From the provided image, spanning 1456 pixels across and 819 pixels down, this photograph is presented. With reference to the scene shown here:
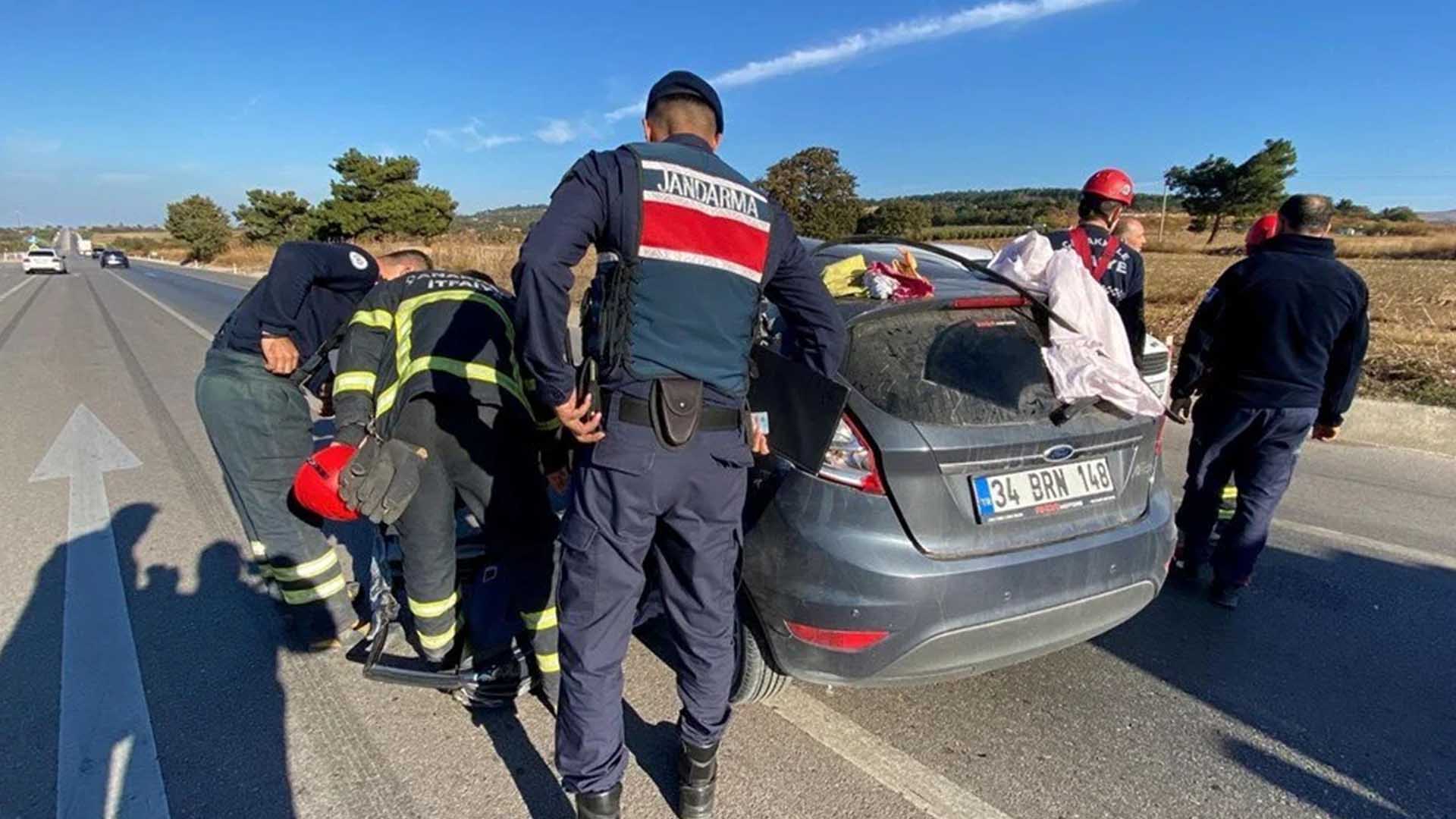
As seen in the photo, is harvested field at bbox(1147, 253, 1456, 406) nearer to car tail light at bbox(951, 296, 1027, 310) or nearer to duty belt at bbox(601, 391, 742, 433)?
car tail light at bbox(951, 296, 1027, 310)

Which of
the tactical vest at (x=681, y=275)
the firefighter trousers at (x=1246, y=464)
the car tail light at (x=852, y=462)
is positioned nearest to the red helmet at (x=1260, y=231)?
the firefighter trousers at (x=1246, y=464)

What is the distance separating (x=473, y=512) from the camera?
274 cm

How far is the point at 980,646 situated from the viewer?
227 cm

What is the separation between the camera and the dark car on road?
2.20m

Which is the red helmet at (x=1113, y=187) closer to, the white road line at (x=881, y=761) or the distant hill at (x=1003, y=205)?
the white road line at (x=881, y=761)

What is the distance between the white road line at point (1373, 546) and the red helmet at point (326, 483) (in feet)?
15.7

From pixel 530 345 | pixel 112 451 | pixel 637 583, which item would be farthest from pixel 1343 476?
pixel 112 451

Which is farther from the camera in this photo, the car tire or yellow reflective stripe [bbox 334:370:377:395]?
yellow reflective stripe [bbox 334:370:377:395]

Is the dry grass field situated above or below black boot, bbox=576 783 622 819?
above

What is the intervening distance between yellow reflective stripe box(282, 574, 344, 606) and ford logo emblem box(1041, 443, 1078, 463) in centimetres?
281

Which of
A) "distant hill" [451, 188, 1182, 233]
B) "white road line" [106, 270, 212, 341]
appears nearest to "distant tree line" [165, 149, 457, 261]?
"distant hill" [451, 188, 1182, 233]

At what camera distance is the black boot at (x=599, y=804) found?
2.05 meters

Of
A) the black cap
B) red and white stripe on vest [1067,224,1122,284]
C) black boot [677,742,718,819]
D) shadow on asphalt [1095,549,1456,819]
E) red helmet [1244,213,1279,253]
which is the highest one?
the black cap

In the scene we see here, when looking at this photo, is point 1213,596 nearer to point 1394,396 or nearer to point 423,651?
point 423,651
